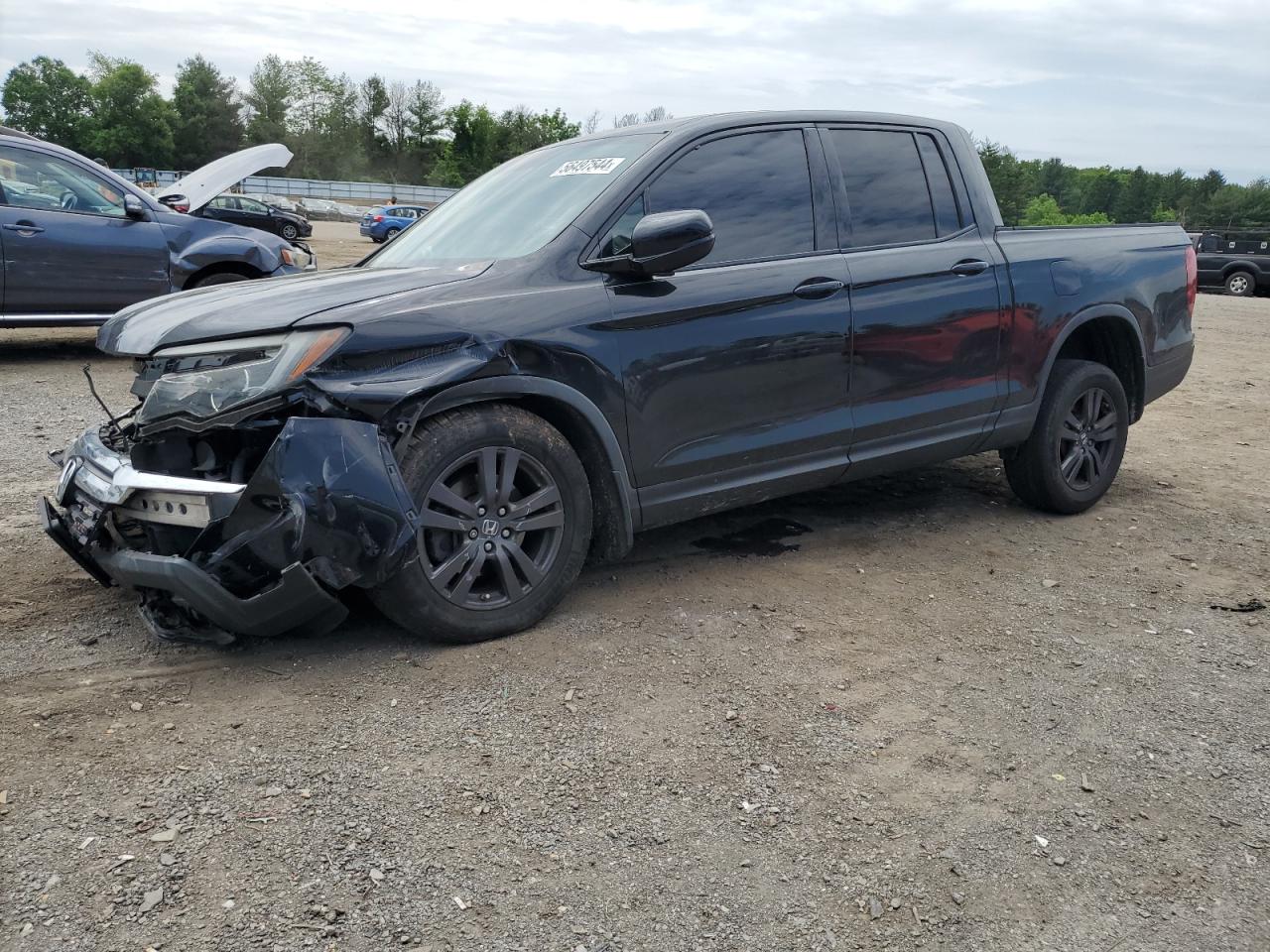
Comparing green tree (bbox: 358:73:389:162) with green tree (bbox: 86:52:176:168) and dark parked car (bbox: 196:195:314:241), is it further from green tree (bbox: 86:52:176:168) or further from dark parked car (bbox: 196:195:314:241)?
dark parked car (bbox: 196:195:314:241)

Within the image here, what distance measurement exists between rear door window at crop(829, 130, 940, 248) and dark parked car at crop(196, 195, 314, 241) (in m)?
30.2

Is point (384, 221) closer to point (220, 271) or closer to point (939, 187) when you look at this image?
point (220, 271)

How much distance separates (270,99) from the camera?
94812 mm

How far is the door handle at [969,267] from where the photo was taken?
4.76 meters

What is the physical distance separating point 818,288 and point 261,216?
106 feet

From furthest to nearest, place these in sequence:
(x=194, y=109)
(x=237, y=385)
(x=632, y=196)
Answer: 1. (x=194, y=109)
2. (x=632, y=196)
3. (x=237, y=385)

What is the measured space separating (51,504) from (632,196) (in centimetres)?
228

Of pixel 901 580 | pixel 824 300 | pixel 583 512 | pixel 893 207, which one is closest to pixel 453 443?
pixel 583 512

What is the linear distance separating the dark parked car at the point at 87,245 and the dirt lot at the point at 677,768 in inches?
182

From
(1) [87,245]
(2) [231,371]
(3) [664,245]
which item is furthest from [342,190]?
(2) [231,371]

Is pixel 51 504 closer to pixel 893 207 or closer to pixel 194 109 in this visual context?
pixel 893 207

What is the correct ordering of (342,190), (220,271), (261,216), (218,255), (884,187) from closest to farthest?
(884,187)
(218,255)
(220,271)
(261,216)
(342,190)

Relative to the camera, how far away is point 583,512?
12.4 feet

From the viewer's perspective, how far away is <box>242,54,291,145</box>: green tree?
9319 cm
